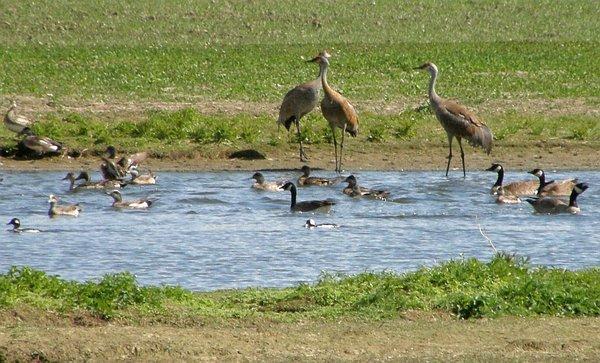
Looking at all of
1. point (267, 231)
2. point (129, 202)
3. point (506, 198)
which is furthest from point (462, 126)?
point (129, 202)

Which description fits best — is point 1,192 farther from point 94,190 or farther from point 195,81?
point 195,81

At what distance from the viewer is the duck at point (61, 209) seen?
16.6 m

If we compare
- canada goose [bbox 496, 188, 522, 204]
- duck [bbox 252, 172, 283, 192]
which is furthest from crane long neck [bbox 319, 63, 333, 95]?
canada goose [bbox 496, 188, 522, 204]

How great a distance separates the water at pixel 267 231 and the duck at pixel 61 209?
0.44 ft

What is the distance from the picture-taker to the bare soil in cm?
910

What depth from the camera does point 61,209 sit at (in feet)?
54.3

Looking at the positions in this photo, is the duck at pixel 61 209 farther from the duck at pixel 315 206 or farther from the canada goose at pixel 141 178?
the duck at pixel 315 206

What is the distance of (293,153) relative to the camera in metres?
21.5

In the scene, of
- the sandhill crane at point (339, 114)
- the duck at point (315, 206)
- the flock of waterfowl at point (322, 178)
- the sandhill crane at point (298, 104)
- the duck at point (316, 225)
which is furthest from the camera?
the sandhill crane at point (298, 104)

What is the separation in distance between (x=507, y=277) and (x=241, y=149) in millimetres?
10289

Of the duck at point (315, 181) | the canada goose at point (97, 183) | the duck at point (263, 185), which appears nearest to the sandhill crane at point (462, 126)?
the duck at point (315, 181)

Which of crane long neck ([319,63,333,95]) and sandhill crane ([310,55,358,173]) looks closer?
sandhill crane ([310,55,358,173])

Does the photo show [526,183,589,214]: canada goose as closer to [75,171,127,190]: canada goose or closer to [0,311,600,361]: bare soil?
[75,171,127,190]: canada goose

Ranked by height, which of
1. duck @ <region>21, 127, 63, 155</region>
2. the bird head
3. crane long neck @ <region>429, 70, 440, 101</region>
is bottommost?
the bird head
